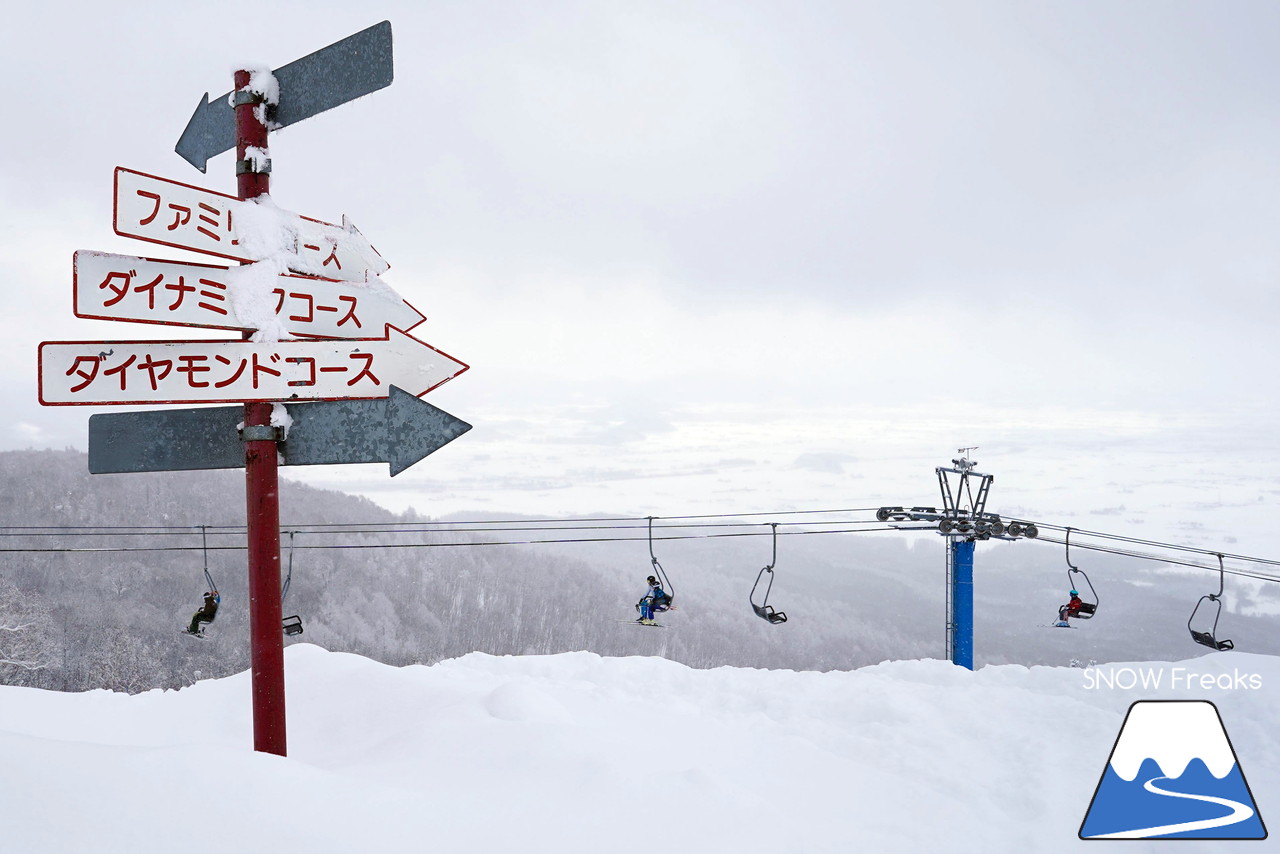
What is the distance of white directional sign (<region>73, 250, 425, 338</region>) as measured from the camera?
151 inches

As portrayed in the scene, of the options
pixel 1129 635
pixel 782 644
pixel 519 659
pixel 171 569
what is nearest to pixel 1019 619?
pixel 1129 635

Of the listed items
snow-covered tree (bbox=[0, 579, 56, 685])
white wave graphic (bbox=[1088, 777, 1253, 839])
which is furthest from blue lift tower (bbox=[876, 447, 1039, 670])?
snow-covered tree (bbox=[0, 579, 56, 685])

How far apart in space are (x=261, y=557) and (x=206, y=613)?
5571 mm

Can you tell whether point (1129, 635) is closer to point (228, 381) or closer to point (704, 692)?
point (704, 692)

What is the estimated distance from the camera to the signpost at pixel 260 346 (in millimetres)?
3920

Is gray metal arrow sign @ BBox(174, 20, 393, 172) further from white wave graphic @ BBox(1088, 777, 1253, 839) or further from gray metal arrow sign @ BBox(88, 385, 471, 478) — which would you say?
white wave graphic @ BBox(1088, 777, 1253, 839)

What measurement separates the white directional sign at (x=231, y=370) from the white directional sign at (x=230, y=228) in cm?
60

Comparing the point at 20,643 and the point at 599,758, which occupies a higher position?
the point at 599,758

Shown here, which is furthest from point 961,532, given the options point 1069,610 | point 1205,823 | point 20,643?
point 20,643

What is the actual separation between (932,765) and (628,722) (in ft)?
10.4

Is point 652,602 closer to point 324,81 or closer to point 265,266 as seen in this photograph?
point 265,266

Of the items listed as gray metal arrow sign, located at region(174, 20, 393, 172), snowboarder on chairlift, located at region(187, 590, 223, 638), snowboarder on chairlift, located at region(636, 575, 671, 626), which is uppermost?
gray metal arrow sign, located at region(174, 20, 393, 172)

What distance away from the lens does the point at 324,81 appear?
4582 mm

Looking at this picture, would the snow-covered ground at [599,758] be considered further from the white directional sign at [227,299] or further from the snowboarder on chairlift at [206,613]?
the white directional sign at [227,299]
